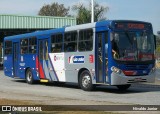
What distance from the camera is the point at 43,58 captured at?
23.8m

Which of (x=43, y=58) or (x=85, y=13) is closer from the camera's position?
(x=43, y=58)

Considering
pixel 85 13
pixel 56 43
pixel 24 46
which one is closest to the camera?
pixel 56 43

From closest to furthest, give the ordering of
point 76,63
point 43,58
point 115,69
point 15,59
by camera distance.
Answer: point 115,69, point 76,63, point 43,58, point 15,59

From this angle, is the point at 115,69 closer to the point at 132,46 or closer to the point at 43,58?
the point at 132,46

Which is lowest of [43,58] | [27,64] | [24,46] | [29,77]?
[29,77]

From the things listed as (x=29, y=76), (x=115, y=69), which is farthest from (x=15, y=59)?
(x=115, y=69)

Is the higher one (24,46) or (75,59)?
(24,46)

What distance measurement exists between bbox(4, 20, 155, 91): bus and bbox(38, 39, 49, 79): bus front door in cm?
38

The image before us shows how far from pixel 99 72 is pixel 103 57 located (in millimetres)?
692

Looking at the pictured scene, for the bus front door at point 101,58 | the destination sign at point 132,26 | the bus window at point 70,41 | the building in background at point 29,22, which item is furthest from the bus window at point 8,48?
the building in background at point 29,22

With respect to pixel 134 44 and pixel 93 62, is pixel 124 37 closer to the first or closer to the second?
pixel 134 44

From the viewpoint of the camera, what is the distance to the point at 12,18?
153 ft

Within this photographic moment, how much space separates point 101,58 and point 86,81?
1545 millimetres

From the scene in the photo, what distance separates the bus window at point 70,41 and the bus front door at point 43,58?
2.25m
